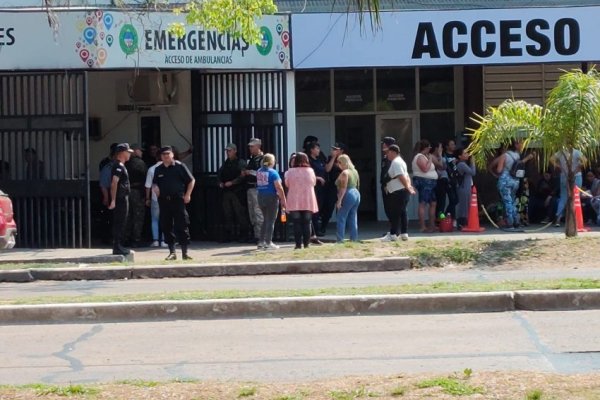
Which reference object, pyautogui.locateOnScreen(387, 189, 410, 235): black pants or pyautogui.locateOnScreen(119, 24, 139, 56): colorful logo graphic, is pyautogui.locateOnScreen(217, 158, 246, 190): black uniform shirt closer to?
pyautogui.locateOnScreen(119, 24, 139, 56): colorful logo graphic

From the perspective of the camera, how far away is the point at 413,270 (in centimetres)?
1508

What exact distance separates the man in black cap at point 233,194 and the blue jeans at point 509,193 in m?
4.95

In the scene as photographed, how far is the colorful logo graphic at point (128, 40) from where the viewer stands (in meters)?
18.5

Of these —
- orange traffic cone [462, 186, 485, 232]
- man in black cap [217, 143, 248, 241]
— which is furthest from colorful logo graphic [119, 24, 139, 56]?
orange traffic cone [462, 186, 485, 232]

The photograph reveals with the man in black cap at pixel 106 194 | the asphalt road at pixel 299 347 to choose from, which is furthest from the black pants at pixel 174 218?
the asphalt road at pixel 299 347

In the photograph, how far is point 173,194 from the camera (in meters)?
A: 16.0

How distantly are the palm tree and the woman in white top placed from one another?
310 cm

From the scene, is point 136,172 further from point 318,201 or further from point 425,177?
point 425,177

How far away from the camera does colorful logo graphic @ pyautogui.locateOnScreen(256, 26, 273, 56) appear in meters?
19.1

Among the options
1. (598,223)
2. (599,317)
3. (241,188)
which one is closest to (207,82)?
(241,188)

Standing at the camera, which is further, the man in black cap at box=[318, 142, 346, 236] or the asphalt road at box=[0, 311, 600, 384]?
the man in black cap at box=[318, 142, 346, 236]

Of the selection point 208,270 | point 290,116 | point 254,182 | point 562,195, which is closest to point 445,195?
point 562,195

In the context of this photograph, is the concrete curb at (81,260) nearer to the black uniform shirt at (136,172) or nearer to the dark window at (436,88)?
the black uniform shirt at (136,172)

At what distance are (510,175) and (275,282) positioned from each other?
763 cm
